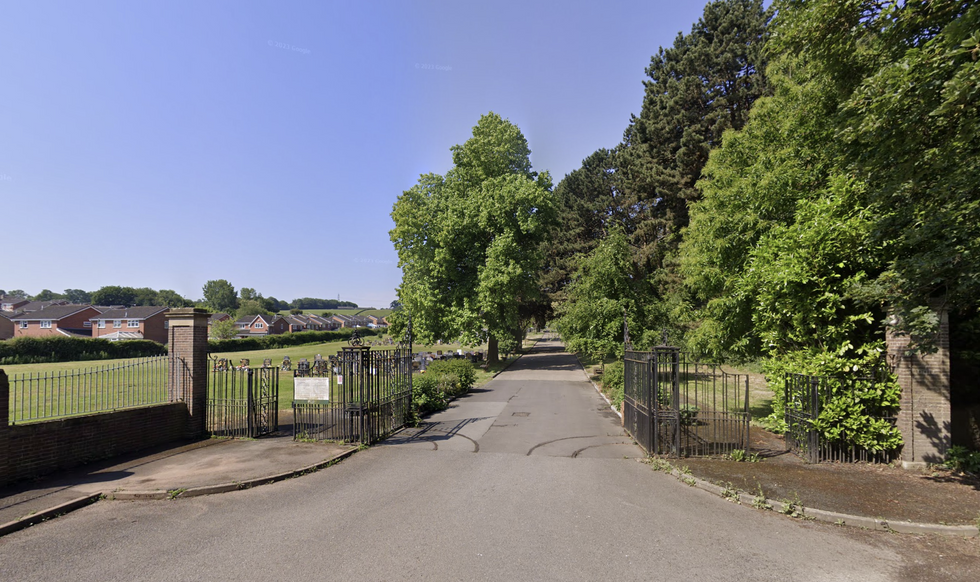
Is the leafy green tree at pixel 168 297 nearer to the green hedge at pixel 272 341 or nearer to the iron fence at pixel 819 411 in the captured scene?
the green hedge at pixel 272 341

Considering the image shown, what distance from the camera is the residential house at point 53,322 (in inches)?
2827

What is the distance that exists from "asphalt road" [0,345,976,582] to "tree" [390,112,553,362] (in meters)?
22.0

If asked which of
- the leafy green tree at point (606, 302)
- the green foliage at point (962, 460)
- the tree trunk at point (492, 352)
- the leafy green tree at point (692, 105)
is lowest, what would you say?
the tree trunk at point (492, 352)

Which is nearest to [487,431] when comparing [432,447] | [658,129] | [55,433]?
[432,447]

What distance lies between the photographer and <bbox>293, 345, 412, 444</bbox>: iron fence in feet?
36.6

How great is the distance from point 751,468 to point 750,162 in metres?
9.85

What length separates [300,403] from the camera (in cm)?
1159

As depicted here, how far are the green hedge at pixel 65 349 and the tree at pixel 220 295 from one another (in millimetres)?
103687

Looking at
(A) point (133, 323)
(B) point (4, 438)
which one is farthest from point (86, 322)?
(B) point (4, 438)

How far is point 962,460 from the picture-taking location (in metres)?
8.13

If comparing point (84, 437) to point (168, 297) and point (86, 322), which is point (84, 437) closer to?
point (86, 322)

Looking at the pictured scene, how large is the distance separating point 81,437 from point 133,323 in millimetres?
79242

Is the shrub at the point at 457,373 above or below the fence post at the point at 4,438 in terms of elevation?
below

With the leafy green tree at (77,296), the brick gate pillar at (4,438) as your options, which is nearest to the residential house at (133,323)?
the brick gate pillar at (4,438)
